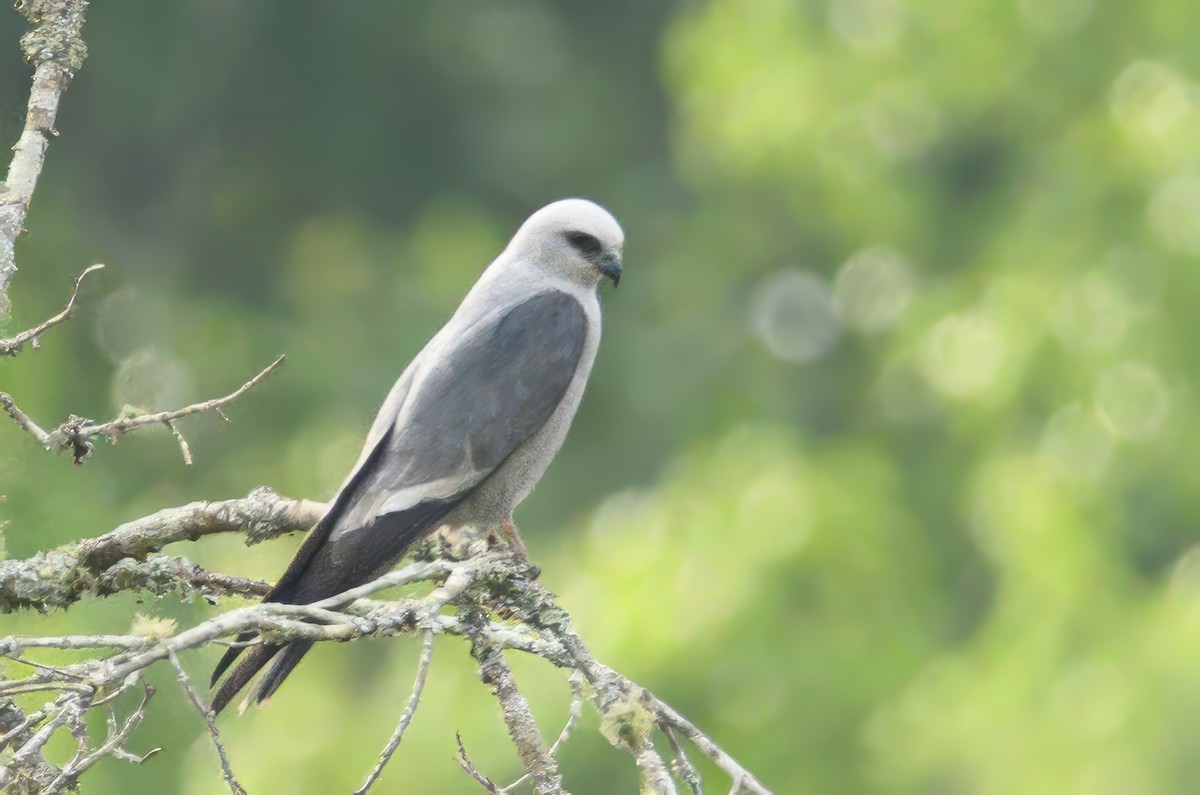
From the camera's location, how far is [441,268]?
9367mm

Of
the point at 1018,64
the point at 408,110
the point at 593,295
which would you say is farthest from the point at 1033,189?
the point at 408,110

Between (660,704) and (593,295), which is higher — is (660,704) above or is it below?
below

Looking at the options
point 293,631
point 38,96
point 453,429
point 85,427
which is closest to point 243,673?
point 85,427

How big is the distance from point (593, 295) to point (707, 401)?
5825 millimetres

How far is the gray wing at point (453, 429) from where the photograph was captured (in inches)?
115

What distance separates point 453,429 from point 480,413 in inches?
2.9

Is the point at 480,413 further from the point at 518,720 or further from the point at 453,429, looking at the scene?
the point at 518,720

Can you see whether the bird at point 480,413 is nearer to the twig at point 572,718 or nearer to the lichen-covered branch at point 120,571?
the lichen-covered branch at point 120,571

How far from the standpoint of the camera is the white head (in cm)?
356

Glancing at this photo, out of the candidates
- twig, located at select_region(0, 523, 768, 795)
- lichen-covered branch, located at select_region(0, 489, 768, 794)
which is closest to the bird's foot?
lichen-covered branch, located at select_region(0, 489, 768, 794)

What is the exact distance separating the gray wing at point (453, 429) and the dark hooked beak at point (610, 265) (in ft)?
0.42

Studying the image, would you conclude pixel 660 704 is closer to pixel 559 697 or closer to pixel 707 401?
pixel 559 697

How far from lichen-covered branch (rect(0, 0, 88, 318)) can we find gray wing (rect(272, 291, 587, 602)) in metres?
0.77

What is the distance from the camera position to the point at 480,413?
3.22m
